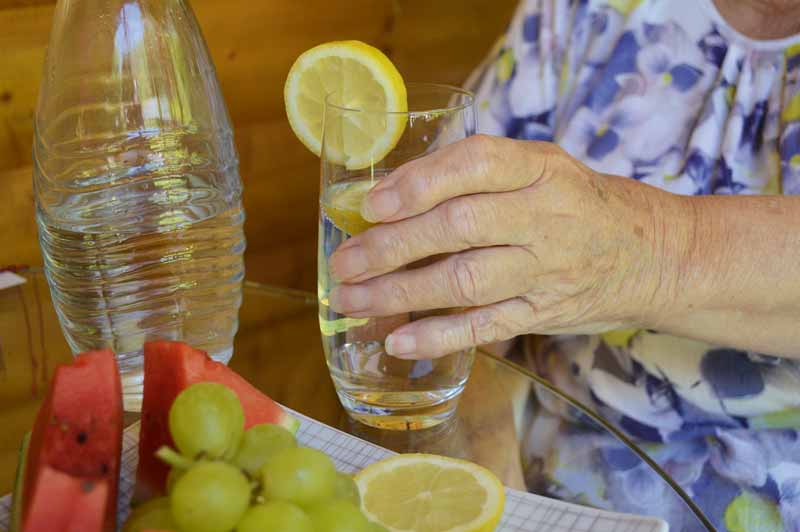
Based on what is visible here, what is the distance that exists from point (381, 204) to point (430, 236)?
5 centimetres

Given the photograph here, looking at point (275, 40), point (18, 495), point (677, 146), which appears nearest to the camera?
point (18, 495)

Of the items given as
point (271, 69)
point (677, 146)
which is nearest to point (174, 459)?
point (677, 146)

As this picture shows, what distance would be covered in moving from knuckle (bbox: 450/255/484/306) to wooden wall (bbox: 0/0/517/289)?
1.02 m

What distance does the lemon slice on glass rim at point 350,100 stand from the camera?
0.69 metres

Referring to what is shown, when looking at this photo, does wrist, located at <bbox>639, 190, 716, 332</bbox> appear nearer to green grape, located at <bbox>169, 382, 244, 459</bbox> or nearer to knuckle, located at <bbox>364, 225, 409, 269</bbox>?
knuckle, located at <bbox>364, 225, 409, 269</bbox>

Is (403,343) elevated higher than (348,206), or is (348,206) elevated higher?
(348,206)

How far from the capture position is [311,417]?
78cm

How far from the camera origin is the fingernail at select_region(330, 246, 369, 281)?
2.38 feet

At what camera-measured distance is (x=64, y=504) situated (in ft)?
1.54

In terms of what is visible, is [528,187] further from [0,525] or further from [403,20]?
[403,20]

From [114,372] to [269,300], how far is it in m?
0.58

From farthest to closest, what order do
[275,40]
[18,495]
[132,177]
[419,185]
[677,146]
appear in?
[275,40] < [677,146] < [132,177] < [419,185] < [18,495]

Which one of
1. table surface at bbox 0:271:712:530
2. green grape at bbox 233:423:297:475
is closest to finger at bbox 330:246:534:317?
table surface at bbox 0:271:712:530

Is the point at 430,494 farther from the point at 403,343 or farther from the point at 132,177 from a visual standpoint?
the point at 132,177
